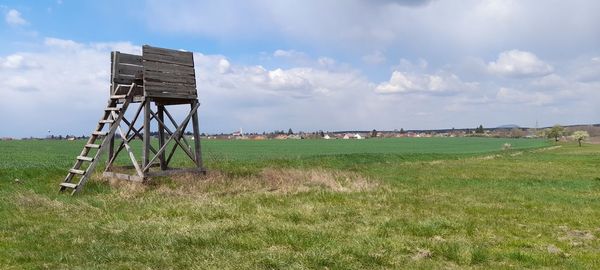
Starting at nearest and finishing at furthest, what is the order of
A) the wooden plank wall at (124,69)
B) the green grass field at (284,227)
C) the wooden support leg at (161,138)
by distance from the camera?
the green grass field at (284,227)
the wooden plank wall at (124,69)
the wooden support leg at (161,138)

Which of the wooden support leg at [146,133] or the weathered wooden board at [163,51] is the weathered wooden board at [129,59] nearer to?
the weathered wooden board at [163,51]

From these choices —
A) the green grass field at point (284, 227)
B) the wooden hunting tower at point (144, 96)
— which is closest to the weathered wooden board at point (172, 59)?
the wooden hunting tower at point (144, 96)

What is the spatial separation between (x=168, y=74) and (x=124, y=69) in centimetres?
166

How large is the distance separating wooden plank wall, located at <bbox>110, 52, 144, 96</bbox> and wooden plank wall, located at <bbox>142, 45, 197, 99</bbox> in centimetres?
76

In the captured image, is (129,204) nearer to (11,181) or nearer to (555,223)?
(11,181)

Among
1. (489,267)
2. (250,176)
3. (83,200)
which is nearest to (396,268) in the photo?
(489,267)

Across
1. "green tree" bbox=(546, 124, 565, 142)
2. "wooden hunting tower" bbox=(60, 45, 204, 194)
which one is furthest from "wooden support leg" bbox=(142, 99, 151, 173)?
"green tree" bbox=(546, 124, 565, 142)

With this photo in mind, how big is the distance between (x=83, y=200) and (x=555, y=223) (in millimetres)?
11798

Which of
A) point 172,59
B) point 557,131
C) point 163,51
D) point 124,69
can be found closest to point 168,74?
point 172,59

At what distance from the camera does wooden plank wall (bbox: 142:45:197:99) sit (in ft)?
54.2

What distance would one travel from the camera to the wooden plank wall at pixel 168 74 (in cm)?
1652

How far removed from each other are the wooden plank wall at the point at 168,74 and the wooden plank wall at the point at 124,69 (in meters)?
0.76

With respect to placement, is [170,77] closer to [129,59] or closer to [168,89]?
[168,89]

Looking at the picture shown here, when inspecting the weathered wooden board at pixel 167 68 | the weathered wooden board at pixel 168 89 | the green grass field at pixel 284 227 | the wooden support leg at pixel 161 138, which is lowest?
the green grass field at pixel 284 227
